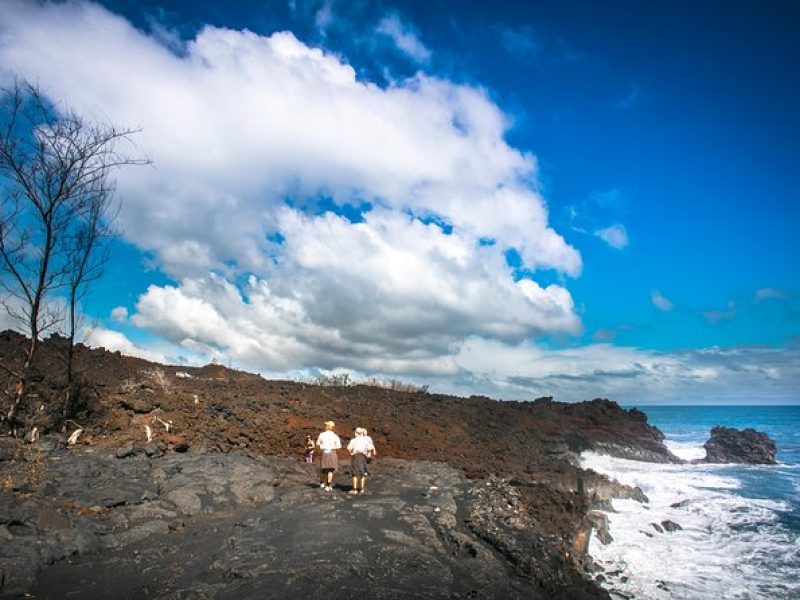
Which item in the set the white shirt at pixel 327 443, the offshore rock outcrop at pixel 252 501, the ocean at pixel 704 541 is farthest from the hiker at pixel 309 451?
the ocean at pixel 704 541

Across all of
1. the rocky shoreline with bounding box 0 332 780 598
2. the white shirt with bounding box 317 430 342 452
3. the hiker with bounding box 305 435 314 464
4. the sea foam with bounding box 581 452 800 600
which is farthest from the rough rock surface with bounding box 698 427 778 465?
the white shirt with bounding box 317 430 342 452

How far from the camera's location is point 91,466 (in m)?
10.3

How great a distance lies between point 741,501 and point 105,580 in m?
23.4

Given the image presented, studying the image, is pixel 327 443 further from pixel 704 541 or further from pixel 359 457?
pixel 704 541

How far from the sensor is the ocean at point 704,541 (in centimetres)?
1130

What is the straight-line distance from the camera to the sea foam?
11.3 meters

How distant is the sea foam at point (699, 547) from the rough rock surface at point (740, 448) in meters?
13.4

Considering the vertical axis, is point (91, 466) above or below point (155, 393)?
below

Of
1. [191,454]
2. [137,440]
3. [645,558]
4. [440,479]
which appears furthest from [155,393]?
[645,558]

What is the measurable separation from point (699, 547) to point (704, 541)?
2.60 feet

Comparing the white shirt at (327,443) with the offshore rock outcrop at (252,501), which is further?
the white shirt at (327,443)

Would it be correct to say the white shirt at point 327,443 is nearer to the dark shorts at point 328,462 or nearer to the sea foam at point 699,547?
the dark shorts at point 328,462

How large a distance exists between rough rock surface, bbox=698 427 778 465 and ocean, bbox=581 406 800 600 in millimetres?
Result: 8864

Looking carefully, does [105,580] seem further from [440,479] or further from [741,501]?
[741,501]
